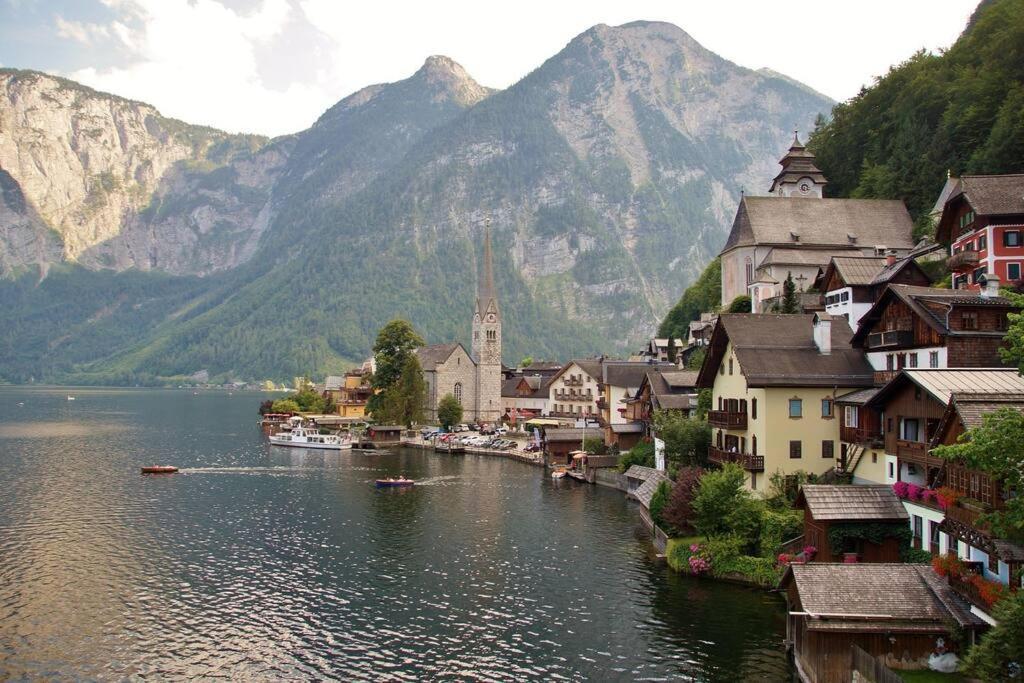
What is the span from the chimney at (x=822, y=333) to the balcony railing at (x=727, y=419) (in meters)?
6.10

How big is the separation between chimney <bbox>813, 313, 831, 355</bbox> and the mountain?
38.7 meters

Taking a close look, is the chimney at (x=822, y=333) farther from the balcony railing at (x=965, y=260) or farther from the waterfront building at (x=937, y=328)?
the balcony railing at (x=965, y=260)

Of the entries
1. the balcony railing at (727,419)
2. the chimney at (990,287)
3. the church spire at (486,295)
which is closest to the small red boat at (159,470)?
the balcony railing at (727,419)

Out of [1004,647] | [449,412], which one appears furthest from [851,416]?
[449,412]

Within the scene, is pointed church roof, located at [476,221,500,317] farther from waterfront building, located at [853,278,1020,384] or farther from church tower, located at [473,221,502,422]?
waterfront building, located at [853,278,1020,384]

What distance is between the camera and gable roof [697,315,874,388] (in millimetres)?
47062

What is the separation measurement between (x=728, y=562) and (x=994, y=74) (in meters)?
69.0

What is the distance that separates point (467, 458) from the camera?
109 metres

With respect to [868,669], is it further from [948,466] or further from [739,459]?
[739,459]

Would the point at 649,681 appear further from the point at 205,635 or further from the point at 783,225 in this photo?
the point at 783,225

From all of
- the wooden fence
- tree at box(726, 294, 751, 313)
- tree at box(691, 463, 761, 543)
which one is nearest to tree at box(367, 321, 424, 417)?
tree at box(726, 294, 751, 313)

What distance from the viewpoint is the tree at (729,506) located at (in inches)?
1745

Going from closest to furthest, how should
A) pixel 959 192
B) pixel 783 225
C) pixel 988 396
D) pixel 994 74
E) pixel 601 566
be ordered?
pixel 988 396 < pixel 601 566 < pixel 959 192 < pixel 994 74 < pixel 783 225

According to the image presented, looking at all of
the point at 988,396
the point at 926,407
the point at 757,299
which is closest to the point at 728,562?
the point at 926,407
